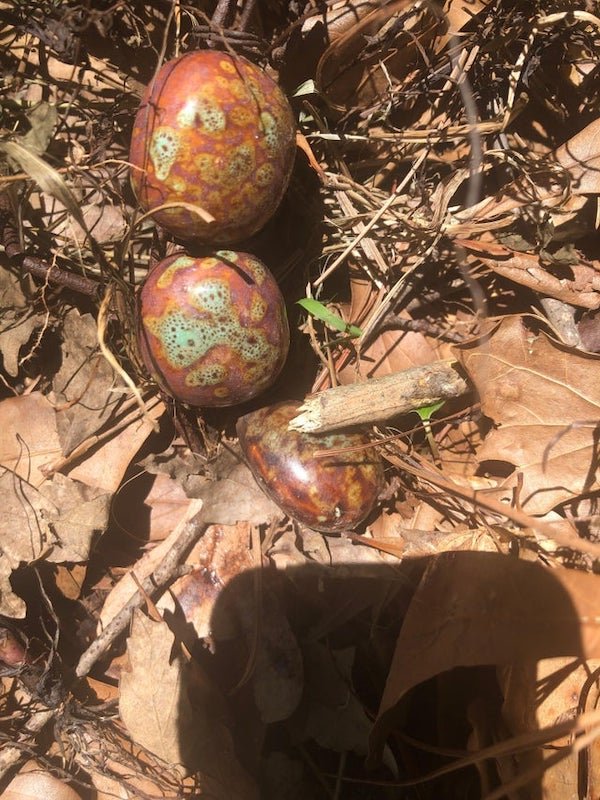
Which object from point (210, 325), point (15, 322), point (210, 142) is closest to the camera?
point (210, 142)

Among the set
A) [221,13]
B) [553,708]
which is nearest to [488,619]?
[553,708]

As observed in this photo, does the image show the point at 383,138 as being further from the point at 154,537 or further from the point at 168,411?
the point at 154,537

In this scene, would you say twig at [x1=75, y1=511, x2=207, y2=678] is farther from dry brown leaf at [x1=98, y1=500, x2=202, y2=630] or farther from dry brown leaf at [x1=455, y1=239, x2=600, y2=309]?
dry brown leaf at [x1=455, y1=239, x2=600, y2=309]

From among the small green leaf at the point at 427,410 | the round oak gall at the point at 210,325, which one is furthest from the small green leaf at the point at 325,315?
the small green leaf at the point at 427,410

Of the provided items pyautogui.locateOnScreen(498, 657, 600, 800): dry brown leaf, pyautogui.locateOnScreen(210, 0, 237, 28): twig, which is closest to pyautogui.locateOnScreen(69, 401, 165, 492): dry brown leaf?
pyautogui.locateOnScreen(210, 0, 237, 28): twig

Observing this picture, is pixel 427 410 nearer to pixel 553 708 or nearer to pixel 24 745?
pixel 553 708

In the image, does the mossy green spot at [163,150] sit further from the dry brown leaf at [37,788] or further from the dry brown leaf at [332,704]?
the dry brown leaf at [37,788]

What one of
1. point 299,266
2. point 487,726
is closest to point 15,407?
point 299,266
